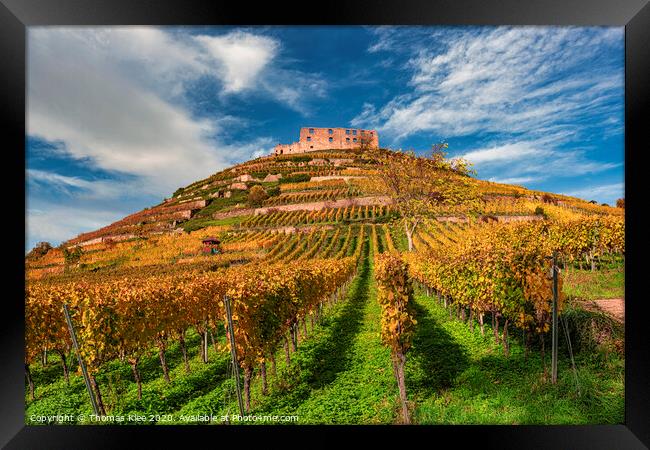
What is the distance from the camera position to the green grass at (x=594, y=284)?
693 cm

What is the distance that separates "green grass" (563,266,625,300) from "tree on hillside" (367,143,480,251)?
19.1ft

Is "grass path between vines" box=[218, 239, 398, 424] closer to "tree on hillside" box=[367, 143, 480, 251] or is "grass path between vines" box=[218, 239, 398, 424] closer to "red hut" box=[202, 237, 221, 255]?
"tree on hillside" box=[367, 143, 480, 251]

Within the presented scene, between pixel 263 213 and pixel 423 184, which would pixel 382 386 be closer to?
pixel 423 184

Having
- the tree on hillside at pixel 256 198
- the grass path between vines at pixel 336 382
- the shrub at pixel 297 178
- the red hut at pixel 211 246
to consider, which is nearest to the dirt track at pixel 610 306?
the grass path between vines at pixel 336 382

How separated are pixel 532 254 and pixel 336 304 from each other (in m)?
8.67

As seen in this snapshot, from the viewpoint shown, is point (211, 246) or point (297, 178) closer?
point (211, 246)

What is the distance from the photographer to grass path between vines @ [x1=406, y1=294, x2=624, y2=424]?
14.5ft
